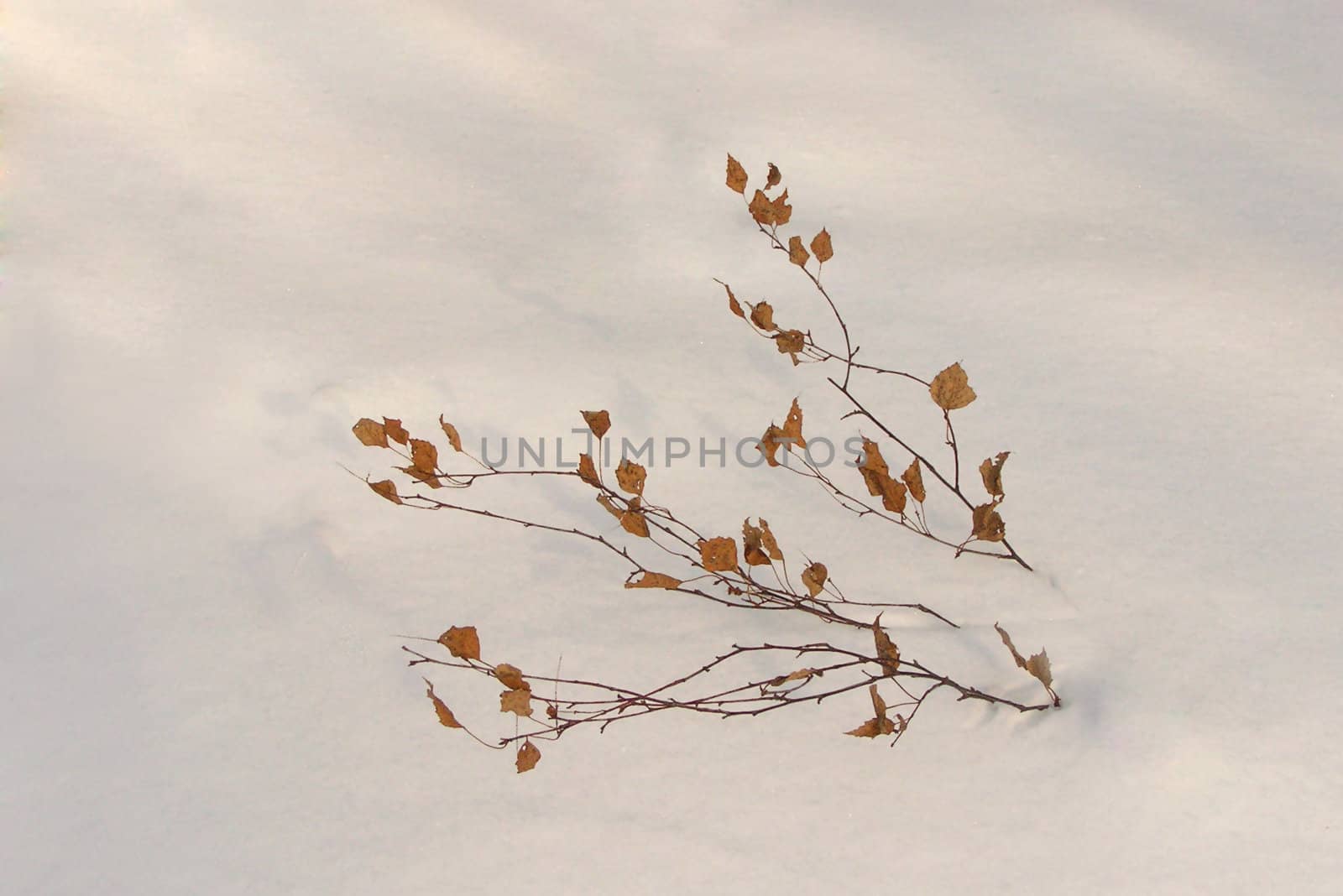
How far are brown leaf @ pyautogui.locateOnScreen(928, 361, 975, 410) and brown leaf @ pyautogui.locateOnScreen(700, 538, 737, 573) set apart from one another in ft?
0.65

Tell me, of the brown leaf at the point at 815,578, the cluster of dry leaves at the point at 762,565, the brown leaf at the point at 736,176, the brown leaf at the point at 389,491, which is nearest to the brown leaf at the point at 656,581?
the cluster of dry leaves at the point at 762,565

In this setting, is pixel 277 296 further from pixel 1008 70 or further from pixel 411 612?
pixel 1008 70

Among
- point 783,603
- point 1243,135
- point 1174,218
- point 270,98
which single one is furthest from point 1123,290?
point 270,98

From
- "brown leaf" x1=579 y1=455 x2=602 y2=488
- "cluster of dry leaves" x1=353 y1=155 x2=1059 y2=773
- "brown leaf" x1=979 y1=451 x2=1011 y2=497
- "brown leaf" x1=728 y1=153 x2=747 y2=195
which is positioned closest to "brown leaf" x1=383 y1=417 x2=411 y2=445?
"cluster of dry leaves" x1=353 y1=155 x2=1059 y2=773

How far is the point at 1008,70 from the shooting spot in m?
1.25

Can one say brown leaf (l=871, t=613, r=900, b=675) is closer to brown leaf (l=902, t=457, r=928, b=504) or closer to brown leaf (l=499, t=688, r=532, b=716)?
brown leaf (l=902, t=457, r=928, b=504)

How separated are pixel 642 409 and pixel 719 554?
0.33 meters

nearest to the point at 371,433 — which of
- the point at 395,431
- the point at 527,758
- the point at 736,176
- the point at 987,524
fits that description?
the point at 395,431

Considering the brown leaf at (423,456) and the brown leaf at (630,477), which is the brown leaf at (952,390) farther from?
the brown leaf at (423,456)

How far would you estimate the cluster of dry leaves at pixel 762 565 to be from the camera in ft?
2.77

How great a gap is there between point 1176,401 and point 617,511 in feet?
1.87

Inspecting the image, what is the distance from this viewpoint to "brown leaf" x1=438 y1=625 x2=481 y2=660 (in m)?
0.82

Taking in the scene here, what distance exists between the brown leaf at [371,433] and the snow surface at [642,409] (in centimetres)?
19

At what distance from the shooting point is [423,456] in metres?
0.90
